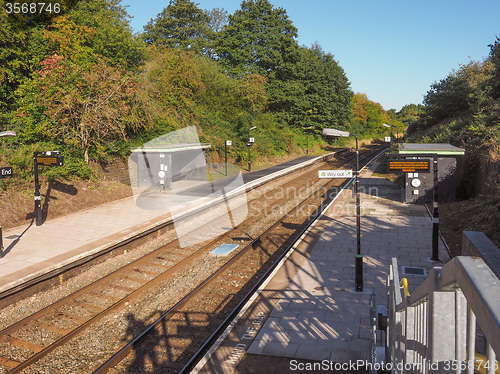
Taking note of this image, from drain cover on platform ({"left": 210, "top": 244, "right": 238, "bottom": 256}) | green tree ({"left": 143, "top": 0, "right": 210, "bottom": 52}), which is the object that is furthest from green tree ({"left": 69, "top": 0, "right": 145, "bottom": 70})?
green tree ({"left": 143, "top": 0, "right": 210, "bottom": 52})

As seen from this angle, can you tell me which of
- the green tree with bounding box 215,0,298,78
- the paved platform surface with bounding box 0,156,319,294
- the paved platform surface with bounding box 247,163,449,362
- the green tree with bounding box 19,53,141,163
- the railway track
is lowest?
the railway track

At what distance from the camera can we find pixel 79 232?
1452cm

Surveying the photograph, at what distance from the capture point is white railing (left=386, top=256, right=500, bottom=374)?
1151 millimetres

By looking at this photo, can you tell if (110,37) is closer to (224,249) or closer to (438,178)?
(224,249)

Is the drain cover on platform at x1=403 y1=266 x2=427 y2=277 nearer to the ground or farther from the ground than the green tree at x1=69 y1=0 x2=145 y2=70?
nearer to the ground

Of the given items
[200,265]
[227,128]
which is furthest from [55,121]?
[227,128]

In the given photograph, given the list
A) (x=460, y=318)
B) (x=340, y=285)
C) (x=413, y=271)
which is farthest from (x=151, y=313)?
(x=460, y=318)

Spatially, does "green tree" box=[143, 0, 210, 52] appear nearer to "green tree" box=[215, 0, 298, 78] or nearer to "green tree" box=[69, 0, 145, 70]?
"green tree" box=[215, 0, 298, 78]

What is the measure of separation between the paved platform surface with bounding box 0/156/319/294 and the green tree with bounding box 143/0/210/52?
140 ft

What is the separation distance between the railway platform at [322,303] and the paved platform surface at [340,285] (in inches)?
0.7

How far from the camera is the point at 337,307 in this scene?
853 cm

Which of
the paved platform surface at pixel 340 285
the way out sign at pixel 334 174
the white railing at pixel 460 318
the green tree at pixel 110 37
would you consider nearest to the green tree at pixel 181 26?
the green tree at pixel 110 37

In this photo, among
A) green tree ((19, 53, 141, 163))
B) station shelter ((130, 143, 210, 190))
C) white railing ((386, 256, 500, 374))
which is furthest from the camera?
station shelter ((130, 143, 210, 190))

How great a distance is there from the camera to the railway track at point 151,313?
718cm
